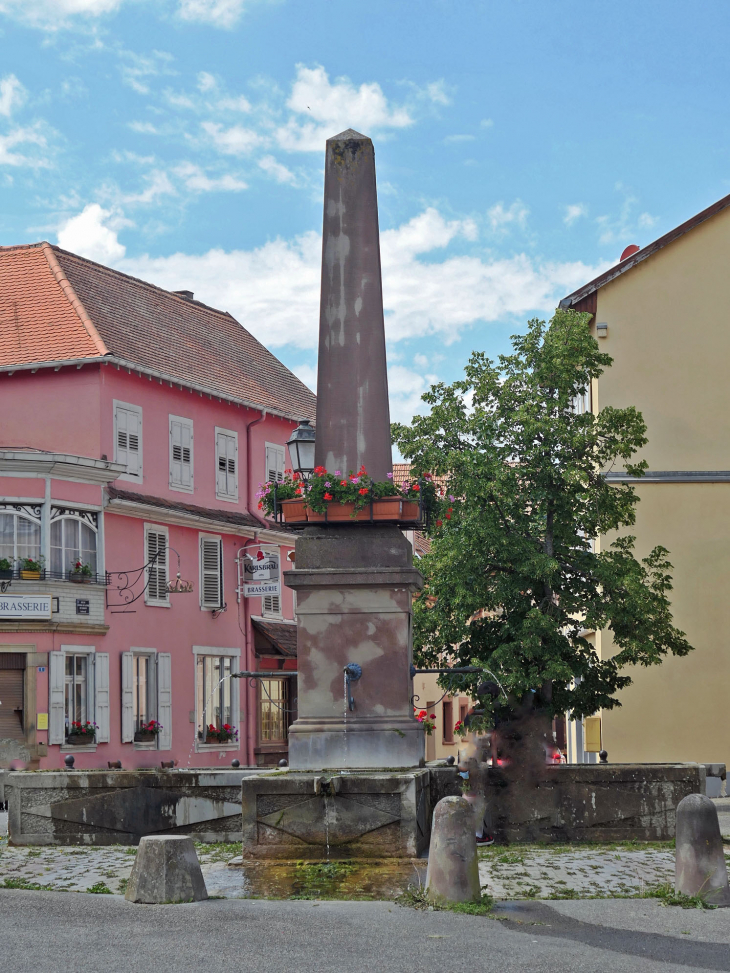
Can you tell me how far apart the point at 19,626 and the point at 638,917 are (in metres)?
21.6

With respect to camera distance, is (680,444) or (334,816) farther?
(680,444)

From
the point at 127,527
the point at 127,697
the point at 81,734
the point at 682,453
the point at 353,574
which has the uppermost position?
the point at 682,453

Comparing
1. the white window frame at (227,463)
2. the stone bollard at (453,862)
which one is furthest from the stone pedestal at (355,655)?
the white window frame at (227,463)

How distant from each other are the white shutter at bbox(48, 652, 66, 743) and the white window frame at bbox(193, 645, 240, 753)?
193 inches

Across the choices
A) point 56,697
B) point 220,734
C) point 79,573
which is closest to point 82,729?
point 56,697

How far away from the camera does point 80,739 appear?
29531 mm

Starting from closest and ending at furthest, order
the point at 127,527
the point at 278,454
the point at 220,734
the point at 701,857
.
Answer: the point at 701,857 → the point at 127,527 → the point at 220,734 → the point at 278,454

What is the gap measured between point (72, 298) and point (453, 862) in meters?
27.3

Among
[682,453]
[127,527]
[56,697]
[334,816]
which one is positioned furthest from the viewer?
[127,527]

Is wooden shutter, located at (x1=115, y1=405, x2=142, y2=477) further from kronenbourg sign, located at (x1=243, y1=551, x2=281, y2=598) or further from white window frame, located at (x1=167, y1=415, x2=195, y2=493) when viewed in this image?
kronenbourg sign, located at (x1=243, y1=551, x2=281, y2=598)

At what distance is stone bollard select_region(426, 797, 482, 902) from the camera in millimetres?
9227

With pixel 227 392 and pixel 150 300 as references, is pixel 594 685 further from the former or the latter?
pixel 150 300

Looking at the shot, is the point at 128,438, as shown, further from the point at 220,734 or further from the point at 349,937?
the point at 349,937

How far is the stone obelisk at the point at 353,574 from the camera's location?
11.7 meters
